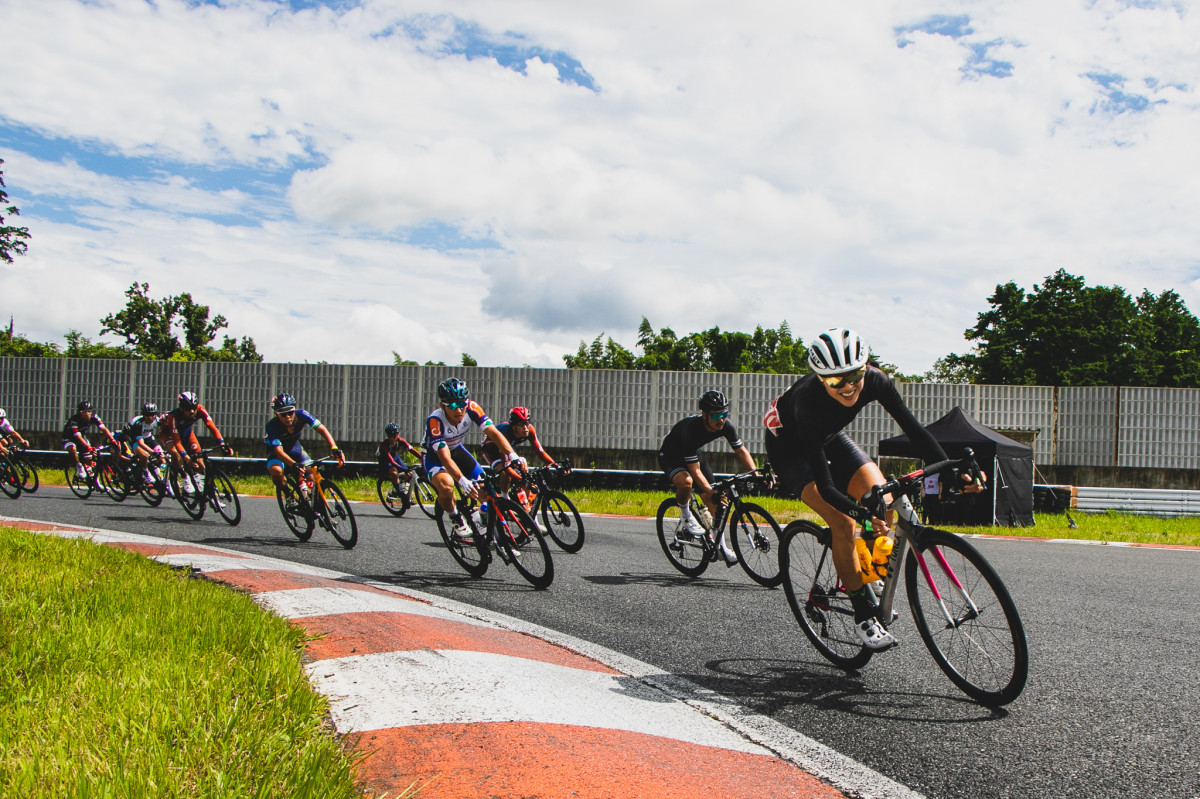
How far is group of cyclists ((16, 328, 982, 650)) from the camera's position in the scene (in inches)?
176

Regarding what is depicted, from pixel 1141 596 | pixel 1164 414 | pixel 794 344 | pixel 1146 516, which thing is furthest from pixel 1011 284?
pixel 1141 596

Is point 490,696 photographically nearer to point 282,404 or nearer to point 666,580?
point 666,580

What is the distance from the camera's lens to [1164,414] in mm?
20703

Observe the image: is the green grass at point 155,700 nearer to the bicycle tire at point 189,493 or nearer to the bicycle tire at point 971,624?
the bicycle tire at point 971,624

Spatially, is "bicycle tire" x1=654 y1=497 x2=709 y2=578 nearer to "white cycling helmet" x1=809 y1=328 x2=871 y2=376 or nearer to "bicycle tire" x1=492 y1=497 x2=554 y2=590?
"bicycle tire" x1=492 y1=497 x2=554 y2=590

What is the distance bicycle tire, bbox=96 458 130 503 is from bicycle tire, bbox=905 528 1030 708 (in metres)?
14.5

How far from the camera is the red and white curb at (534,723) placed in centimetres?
271

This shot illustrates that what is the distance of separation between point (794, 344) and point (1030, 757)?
63.5m

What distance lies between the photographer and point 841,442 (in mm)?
5090

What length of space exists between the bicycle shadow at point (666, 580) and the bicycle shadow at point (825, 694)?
2563mm

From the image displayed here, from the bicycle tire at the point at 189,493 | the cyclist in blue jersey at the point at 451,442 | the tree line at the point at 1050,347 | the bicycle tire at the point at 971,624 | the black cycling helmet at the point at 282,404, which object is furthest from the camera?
the tree line at the point at 1050,347

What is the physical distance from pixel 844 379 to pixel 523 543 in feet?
12.3

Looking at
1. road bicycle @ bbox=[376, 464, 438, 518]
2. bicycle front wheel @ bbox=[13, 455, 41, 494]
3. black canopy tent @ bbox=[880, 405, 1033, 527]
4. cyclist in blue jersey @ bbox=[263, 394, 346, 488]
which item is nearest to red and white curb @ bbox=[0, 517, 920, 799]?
cyclist in blue jersey @ bbox=[263, 394, 346, 488]

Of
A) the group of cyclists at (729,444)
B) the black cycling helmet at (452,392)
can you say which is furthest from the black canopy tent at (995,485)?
the black cycling helmet at (452,392)
